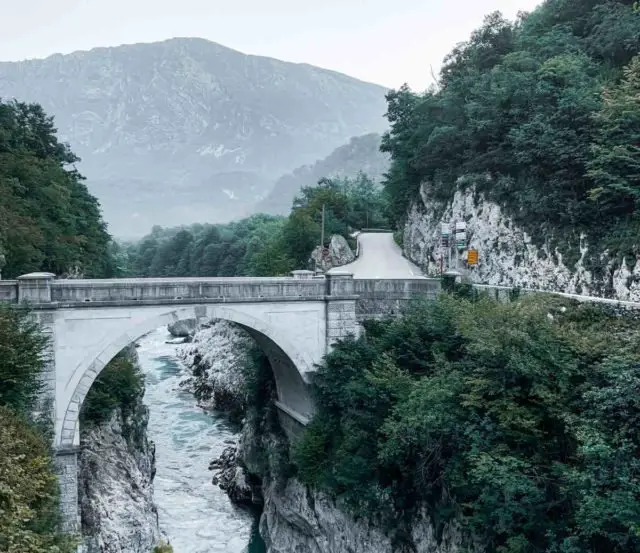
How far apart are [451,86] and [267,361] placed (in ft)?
58.8

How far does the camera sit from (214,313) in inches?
679

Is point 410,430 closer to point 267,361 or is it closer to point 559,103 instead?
point 267,361

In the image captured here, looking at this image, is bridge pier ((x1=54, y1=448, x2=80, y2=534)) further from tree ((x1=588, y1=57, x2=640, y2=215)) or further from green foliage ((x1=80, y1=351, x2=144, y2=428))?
tree ((x1=588, y1=57, x2=640, y2=215))

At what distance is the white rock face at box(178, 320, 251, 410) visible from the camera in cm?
3469

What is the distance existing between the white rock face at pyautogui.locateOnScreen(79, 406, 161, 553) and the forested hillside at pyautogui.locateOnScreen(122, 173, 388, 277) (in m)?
16.1

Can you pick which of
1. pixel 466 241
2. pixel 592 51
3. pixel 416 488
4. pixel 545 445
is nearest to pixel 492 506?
pixel 545 445

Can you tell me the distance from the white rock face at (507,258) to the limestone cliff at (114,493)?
52.3 ft

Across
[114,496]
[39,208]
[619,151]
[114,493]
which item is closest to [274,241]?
[39,208]

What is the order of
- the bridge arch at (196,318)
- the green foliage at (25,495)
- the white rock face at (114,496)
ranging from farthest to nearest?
1. the white rock face at (114,496)
2. the bridge arch at (196,318)
3. the green foliage at (25,495)

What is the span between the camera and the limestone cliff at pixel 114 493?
16688mm

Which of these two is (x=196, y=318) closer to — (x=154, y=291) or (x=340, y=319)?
(x=154, y=291)

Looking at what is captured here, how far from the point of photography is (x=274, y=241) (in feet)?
142

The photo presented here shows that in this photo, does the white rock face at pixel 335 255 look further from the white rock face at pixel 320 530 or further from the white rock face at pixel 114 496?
the white rock face at pixel 114 496

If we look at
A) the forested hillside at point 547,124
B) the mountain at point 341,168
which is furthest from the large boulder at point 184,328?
the mountain at point 341,168
